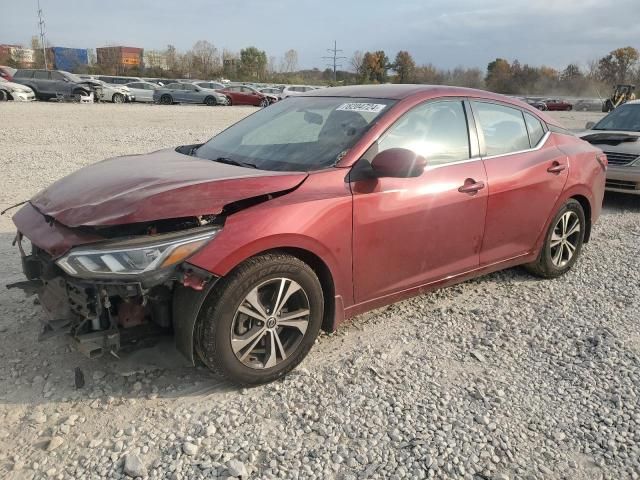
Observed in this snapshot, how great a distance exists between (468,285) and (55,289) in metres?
3.35

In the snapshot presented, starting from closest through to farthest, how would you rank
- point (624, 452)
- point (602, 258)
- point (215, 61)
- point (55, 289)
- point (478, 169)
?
point (624, 452) → point (55, 289) → point (478, 169) → point (602, 258) → point (215, 61)

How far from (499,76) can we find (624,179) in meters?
82.5

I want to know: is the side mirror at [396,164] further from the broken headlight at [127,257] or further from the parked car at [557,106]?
the parked car at [557,106]

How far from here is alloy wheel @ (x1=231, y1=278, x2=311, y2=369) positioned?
2951mm

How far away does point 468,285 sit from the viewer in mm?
4754

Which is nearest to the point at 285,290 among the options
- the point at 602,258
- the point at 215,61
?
the point at 602,258

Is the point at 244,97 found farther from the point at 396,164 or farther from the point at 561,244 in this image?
the point at 396,164

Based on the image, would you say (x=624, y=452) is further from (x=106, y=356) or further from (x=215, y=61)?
(x=215, y=61)

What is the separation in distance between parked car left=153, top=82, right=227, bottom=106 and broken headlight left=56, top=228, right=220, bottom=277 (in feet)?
106

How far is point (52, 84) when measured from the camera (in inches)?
1096

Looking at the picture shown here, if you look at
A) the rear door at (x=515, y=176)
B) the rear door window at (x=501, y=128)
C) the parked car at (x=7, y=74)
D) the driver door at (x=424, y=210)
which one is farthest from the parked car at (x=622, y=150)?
the parked car at (x=7, y=74)

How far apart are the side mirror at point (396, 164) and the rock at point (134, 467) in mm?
2050

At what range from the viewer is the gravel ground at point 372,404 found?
2504 mm

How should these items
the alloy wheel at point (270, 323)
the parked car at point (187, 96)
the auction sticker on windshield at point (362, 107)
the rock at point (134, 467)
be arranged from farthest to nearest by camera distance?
the parked car at point (187, 96)
the auction sticker on windshield at point (362, 107)
the alloy wheel at point (270, 323)
the rock at point (134, 467)
